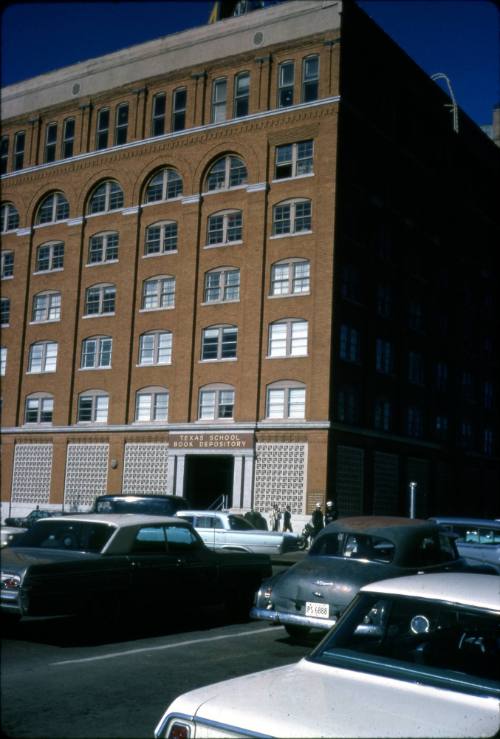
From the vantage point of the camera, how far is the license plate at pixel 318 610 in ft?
31.8

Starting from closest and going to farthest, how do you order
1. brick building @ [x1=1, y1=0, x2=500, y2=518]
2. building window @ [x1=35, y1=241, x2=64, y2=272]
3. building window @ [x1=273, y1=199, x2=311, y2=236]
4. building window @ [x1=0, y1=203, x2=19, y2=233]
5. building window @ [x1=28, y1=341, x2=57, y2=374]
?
brick building @ [x1=1, y1=0, x2=500, y2=518], building window @ [x1=273, y1=199, x2=311, y2=236], building window @ [x1=28, y1=341, x2=57, y2=374], building window @ [x1=35, y1=241, x2=64, y2=272], building window @ [x1=0, y1=203, x2=19, y2=233]

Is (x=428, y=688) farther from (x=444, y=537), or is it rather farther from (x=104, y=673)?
A: (x=444, y=537)

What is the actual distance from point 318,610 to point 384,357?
28571 mm

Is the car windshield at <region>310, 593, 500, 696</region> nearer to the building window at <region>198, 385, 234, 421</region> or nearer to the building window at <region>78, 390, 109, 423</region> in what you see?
the building window at <region>198, 385, 234, 421</region>

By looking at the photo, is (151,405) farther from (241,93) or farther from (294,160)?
(241,93)

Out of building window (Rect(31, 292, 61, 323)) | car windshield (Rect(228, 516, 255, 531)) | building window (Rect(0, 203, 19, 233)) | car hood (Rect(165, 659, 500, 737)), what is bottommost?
car windshield (Rect(228, 516, 255, 531))

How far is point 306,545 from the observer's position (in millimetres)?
28688

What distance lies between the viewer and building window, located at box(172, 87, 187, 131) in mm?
38844

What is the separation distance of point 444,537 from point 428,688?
297 inches

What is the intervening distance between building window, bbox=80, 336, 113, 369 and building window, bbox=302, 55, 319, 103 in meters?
14.8

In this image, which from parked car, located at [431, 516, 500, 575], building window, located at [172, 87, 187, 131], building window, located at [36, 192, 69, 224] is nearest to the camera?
parked car, located at [431, 516, 500, 575]

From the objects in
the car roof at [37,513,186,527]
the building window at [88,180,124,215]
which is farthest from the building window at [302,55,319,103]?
the car roof at [37,513,186,527]

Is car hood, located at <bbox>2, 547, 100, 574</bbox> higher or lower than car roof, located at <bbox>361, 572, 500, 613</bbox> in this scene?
lower

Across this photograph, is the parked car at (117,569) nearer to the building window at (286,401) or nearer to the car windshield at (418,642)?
the car windshield at (418,642)
